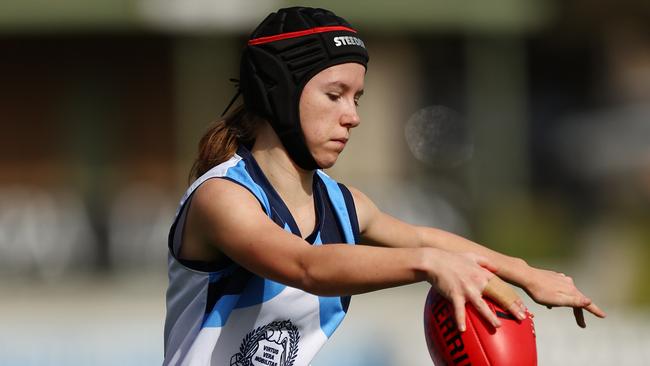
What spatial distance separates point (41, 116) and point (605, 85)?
8.88 metres

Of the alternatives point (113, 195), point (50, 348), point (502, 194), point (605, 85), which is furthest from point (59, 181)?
point (605, 85)

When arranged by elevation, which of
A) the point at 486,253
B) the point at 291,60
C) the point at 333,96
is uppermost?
the point at 291,60

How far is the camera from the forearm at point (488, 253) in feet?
11.9

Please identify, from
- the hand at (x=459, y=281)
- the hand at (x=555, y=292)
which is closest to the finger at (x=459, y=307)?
the hand at (x=459, y=281)

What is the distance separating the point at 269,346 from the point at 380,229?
0.65 meters

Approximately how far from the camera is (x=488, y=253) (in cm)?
383

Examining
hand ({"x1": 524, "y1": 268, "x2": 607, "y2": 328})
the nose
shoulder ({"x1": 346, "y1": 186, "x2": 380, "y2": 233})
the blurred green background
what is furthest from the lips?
the blurred green background

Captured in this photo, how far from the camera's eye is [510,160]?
50.3 ft

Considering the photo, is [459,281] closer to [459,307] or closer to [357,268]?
[459,307]

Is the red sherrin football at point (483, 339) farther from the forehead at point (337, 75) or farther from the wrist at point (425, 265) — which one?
the forehead at point (337, 75)

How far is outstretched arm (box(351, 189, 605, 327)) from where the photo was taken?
352 centimetres

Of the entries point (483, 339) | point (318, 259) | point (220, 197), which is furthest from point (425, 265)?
point (220, 197)

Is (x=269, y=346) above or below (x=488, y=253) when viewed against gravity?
below

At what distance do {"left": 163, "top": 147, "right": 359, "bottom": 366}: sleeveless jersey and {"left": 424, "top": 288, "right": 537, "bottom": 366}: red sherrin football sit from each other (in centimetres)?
42
